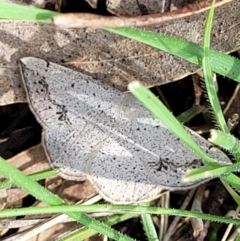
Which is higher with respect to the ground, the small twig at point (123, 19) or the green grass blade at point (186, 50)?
the small twig at point (123, 19)

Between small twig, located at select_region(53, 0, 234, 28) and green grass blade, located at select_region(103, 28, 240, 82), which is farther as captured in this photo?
green grass blade, located at select_region(103, 28, 240, 82)

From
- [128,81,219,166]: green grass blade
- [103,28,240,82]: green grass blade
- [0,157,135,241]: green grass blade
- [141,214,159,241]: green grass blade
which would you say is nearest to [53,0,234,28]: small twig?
[103,28,240,82]: green grass blade

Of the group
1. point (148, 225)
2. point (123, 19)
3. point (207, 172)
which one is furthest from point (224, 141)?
point (148, 225)

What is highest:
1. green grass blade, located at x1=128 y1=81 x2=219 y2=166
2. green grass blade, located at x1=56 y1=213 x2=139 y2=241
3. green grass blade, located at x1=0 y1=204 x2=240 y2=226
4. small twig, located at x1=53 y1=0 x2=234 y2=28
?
small twig, located at x1=53 y1=0 x2=234 y2=28

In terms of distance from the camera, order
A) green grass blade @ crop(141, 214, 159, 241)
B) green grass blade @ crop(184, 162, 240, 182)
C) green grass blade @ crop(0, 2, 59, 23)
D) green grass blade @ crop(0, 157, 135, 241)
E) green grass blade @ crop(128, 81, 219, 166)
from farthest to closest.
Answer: green grass blade @ crop(141, 214, 159, 241), green grass blade @ crop(0, 157, 135, 241), green grass blade @ crop(0, 2, 59, 23), green grass blade @ crop(184, 162, 240, 182), green grass blade @ crop(128, 81, 219, 166)

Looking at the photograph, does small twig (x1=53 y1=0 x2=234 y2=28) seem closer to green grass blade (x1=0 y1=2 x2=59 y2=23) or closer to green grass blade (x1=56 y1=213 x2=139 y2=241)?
green grass blade (x1=0 y1=2 x2=59 y2=23)

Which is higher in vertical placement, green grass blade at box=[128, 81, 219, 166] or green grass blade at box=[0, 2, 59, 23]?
green grass blade at box=[0, 2, 59, 23]

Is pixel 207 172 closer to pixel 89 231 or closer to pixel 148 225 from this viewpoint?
pixel 148 225

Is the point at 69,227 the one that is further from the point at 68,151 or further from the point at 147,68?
the point at 147,68

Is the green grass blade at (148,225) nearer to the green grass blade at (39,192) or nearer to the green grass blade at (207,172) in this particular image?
the green grass blade at (39,192)

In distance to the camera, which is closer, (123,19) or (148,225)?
(123,19)

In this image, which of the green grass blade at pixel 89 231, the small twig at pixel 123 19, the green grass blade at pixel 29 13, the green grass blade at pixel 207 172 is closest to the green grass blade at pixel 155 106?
the green grass blade at pixel 207 172
